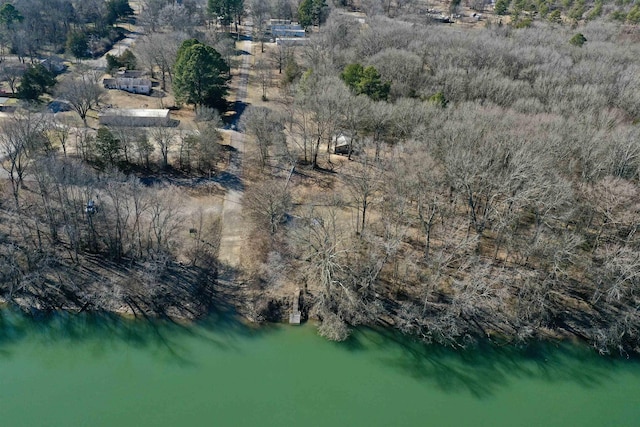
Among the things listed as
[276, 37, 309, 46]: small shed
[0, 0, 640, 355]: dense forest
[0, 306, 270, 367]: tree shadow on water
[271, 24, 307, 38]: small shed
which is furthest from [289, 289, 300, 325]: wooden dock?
[271, 24, 307, 38]: small shed

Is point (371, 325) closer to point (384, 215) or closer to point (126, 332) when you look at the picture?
point (384, 215)

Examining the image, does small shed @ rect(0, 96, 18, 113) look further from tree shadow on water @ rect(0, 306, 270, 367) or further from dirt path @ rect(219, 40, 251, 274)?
tree shadow on water @ rect(0, 306, 270, 367)

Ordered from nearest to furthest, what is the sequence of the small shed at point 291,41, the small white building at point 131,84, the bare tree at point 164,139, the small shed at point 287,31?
1. the bare tree at point 164,139
2. the small white building at point 131,84
3. the small shed at point 291,41
4. the small shed at point 287,31

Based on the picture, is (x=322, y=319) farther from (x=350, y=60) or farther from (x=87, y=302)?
(x=350, y=60)

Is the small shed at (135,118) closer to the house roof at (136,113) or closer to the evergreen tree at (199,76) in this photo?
the house roof at (136,113)

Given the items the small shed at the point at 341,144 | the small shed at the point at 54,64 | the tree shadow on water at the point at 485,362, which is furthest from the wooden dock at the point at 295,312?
the small shed at the point at 54,64

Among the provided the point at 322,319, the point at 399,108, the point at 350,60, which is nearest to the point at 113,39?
the point at 350,60
